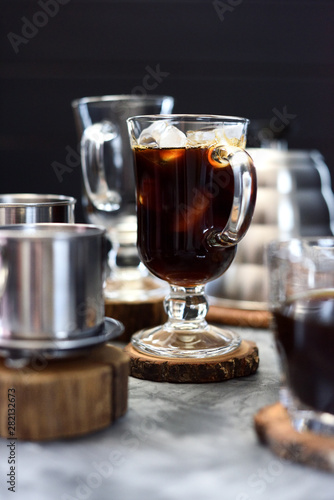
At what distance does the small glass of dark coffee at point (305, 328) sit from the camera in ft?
1.79

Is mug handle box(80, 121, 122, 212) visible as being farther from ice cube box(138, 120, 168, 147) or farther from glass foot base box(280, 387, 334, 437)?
glass foot base box(280, 387, 334, 437)

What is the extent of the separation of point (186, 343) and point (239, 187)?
193mm

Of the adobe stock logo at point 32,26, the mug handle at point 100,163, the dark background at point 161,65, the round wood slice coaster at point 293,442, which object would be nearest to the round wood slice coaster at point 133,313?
the mug handle at point 100,163

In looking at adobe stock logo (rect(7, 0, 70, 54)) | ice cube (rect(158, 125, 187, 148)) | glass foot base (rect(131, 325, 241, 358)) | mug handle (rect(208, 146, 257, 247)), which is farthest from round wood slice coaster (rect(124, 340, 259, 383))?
adobe stock logo (rect(7, 0, 70, 54))

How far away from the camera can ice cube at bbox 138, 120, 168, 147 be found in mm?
751

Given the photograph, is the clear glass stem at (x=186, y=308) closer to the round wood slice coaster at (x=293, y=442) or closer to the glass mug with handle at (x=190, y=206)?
the glass mug with handle at (x=190, y=206)

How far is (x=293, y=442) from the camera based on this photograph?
53 centimetres

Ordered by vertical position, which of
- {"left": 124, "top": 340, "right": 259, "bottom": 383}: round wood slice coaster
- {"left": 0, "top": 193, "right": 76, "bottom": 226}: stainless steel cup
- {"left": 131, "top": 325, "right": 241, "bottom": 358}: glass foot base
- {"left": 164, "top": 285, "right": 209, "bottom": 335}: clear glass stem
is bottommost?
{"left": 124, "top": 340, "right": 259, "bottom": 383}: round wood slice coaster

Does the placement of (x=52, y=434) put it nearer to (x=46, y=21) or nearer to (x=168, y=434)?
(x=168, y=434)

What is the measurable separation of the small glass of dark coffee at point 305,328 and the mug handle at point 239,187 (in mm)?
120

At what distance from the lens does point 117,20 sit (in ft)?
8.23

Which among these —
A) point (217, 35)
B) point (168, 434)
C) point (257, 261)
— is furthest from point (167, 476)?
point (217, 35)

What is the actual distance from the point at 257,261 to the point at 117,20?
1.74 metres

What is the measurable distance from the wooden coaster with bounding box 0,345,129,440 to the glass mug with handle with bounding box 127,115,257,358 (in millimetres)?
180
